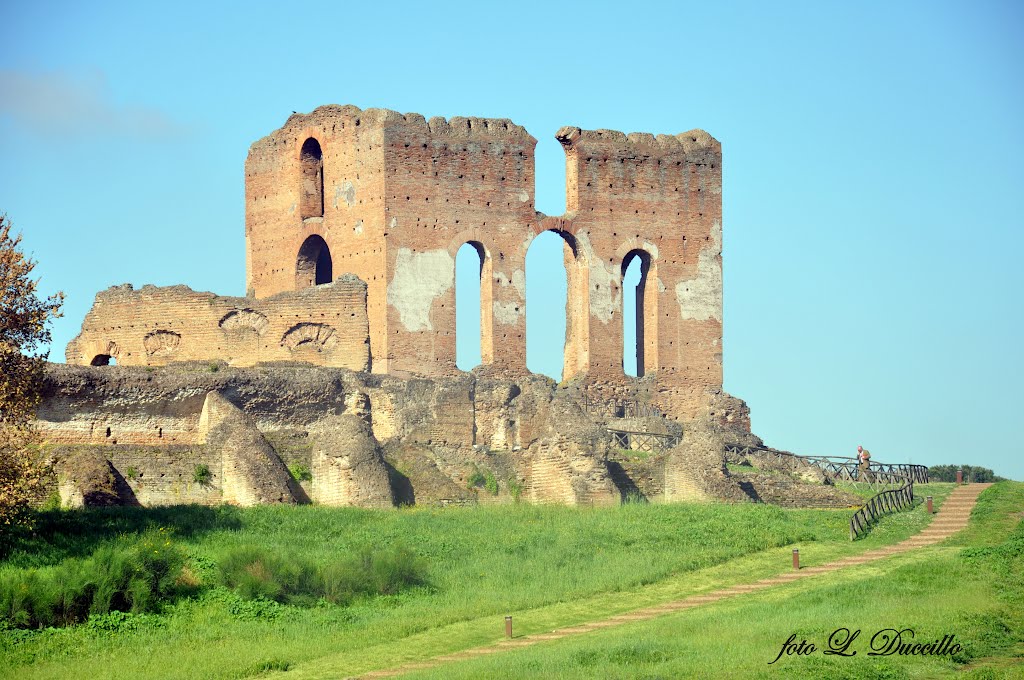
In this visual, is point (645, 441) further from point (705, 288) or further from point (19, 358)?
point (19, 358)

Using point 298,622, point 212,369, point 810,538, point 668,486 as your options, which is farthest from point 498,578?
point 212,369

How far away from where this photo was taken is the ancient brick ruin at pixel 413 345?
34.4m

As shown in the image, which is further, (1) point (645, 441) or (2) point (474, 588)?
(1) point (645, 441)

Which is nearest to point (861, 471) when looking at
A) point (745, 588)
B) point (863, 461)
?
point (863, 461)

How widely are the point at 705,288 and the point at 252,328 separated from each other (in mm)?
10853

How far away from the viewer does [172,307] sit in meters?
41.3

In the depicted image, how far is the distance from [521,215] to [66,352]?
1048 cm

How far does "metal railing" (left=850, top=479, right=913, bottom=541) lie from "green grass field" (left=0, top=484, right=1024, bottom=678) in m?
0.30

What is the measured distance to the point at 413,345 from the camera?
41344 mm

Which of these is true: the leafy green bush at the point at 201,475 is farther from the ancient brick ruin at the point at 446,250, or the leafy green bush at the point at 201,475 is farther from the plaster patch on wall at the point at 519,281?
the plaster patch on wall at the point at 519,281

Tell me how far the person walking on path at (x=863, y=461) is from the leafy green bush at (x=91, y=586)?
1596 cm

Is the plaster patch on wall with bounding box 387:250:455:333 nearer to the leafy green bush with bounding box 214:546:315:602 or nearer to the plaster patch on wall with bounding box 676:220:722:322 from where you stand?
the plaster patch on wall with bounding box 676:220:722:322

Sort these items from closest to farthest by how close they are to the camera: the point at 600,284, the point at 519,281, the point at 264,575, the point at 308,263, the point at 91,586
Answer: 1. the point at 91,586
2. the point at 264,575
3. the point at 519,281
4. the point at 600,284
5. the point at 308,263

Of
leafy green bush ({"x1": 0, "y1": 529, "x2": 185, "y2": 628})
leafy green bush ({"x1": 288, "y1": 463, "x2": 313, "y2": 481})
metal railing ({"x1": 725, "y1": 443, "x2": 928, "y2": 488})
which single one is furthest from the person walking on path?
leafy green bush ({"x1": 0, "y1": 529, "x2": 185, "y2": 628})
